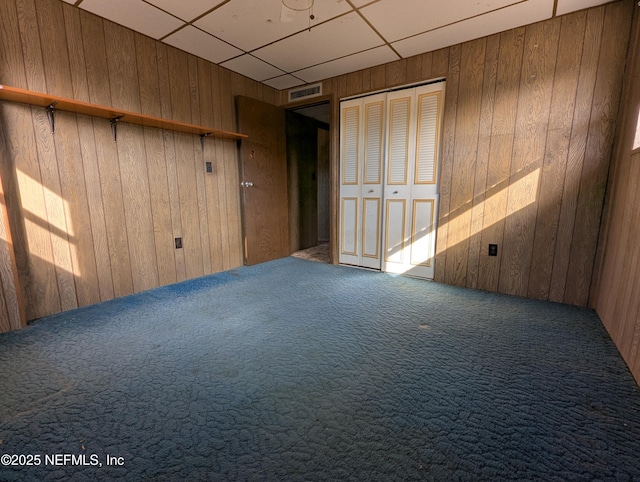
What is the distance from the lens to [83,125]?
7.70 ft

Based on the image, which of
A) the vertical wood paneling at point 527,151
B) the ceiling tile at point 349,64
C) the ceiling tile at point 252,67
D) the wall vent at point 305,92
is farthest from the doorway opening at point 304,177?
the vertical wood paneling at point 527,151

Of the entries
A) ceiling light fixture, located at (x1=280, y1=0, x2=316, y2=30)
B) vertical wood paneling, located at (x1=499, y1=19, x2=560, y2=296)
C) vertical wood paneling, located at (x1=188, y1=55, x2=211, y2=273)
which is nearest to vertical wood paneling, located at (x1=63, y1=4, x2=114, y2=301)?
vertical wood paneling, located at (x1=188, y1=55, x2=211, y2=273)

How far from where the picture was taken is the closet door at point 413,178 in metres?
3.01

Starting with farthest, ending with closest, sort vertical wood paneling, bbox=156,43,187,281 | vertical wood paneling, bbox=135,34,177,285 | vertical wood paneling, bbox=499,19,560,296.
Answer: vertical wood paneling, bbox=156,43,187,281, vertical wood paneling, bbox=135,34,177,285, vertical wood paneling, bbox=499,19,560,296

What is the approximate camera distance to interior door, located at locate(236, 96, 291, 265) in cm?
361

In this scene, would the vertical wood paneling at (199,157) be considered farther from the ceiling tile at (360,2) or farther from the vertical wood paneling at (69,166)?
the ceiling tile at (360,2)

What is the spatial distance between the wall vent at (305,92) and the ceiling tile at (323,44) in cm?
48

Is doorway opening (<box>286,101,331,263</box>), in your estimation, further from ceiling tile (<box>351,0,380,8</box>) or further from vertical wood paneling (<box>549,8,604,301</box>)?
vertical wood paneling (<box>549,8,604,301</box>)

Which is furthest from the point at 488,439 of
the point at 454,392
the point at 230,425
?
the point at 230,425

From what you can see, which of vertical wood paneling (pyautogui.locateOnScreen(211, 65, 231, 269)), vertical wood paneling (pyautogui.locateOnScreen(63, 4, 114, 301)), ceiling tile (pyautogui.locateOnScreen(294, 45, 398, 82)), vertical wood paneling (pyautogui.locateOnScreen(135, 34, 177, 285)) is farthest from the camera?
vertical wood paneling (pyautogui.locateOnScreen(211, 65, 231, 269))

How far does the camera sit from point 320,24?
243 cm

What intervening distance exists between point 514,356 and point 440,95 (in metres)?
2.51

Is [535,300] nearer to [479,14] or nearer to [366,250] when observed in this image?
[366,250]

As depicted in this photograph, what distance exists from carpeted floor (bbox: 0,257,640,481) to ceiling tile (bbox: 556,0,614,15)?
2.37m
